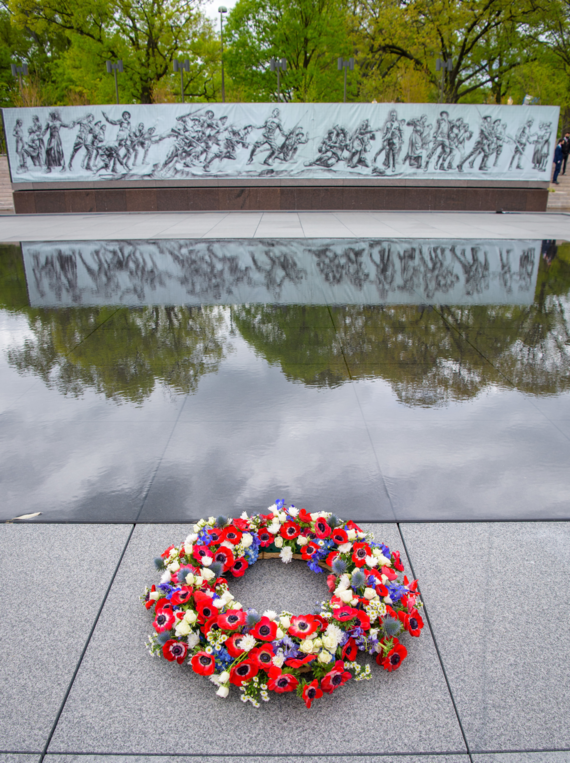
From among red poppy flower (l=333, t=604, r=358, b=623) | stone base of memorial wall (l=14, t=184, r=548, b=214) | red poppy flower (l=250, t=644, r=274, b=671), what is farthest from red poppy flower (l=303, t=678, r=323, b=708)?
stone base of memorial wall (l=14, t=184, r=548, b=214)

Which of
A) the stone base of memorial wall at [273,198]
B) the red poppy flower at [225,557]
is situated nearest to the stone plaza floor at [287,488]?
the red poppy flower at [225,557]

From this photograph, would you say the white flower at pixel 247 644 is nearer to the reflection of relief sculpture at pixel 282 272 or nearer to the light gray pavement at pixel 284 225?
the reflection of relief sculpture at pixel 282 272

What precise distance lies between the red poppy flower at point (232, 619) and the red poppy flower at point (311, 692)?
374 millimetres

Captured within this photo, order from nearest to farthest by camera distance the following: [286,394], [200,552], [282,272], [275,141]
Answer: [200,552]
[286,394]
[282,272]
[275,141]

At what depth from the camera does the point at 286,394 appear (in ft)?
16.9

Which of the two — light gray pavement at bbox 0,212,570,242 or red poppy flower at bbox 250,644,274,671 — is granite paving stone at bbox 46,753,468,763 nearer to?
red poppy flower at bbox 250,644,274,671

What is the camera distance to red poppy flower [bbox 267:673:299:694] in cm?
222

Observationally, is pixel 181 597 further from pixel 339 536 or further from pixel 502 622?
pixel 502 622

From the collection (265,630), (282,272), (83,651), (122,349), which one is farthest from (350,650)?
(282,272)

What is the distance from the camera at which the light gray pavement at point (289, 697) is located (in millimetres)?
2092

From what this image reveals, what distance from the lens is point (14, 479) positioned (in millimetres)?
3842

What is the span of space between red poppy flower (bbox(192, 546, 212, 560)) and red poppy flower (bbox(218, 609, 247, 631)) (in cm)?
38

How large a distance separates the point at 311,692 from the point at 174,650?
1.87 feet

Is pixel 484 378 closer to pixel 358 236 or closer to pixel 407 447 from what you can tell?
pixel 407 447
